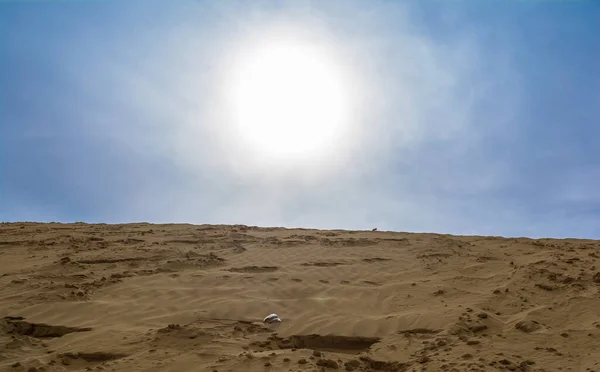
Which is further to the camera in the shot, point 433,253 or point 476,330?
point 433,253

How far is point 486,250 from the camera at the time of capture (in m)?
7.82

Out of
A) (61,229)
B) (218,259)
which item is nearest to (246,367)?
(218,259)

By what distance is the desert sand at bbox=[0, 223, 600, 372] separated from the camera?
153 inches

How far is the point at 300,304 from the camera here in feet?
17.5

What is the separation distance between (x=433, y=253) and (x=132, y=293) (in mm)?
4878

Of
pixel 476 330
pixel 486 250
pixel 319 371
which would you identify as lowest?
pixel 319 371

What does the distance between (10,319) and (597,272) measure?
7119 millimetres

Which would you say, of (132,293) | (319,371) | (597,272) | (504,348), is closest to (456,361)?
(504,348)

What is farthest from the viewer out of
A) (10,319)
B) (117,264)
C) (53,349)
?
(117,264)

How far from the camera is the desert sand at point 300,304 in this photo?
389 centimetres

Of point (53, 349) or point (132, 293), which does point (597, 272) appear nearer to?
point (132, 293)

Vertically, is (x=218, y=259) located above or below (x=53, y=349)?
above

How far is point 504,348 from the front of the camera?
12.7 ft

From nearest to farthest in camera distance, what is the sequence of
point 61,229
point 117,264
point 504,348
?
1. point 504,348
2. point 117,264
3. point 61,229
